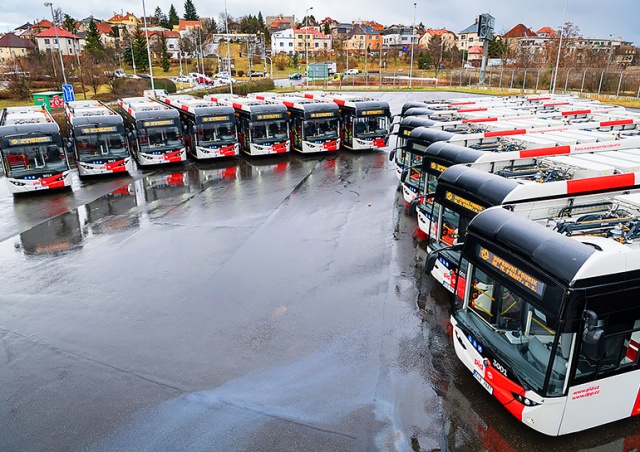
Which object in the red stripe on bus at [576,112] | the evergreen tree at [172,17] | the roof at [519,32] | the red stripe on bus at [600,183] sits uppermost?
the evergreen tree at [172,17]

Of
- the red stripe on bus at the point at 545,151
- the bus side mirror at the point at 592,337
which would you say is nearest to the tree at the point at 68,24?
the red stripe on bus at the point at 545,151

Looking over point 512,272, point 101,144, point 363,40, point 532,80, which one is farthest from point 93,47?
point 512,272

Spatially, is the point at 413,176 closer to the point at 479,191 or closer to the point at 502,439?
the point at 479,191

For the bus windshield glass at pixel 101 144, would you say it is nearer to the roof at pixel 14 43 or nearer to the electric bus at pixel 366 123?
the electric bus at pixel 366 123

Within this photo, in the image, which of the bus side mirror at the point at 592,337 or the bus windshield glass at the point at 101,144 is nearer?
the bus side mirror at the point at 592,337

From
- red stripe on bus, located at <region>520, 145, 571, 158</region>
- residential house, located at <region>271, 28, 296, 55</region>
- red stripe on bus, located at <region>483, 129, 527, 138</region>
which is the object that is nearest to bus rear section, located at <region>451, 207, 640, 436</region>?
red stripe on bus, located at <region>520, 145, 571, 158</region>

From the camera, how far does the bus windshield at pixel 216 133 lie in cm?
2473

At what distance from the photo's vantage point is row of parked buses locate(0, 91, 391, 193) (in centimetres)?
1931

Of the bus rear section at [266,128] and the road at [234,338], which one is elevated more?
the bus rear section at [266,128]

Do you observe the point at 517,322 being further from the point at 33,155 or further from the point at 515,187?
the point at 33,155

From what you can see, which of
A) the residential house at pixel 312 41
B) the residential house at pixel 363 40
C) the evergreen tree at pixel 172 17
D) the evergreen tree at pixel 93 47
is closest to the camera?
the evergreen tree at pixel 93 47

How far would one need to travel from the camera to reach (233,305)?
1070cm

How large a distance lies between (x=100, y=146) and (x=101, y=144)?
0.34 ft

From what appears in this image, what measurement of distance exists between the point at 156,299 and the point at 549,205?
860 centimetres
